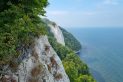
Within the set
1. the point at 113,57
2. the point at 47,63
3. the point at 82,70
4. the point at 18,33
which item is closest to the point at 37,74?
the point at 47,63

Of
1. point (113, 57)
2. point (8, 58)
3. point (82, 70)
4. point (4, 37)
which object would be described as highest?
point (4, 37)

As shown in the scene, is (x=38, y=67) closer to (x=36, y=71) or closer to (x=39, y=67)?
(x=39, y=67)

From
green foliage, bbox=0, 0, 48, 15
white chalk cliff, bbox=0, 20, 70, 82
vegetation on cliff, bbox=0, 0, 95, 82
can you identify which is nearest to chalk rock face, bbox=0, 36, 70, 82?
white chalk cliff, bbox=0, 20, 70, 82

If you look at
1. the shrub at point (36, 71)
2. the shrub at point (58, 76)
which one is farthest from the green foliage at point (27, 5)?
the shrub at point (58, 76)

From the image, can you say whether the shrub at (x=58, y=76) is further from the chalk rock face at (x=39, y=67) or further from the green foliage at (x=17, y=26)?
the green foliage at (x=17, y=26)

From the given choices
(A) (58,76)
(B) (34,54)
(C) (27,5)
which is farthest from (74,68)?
(B) (34,54)

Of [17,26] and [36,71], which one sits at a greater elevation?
[17,26]

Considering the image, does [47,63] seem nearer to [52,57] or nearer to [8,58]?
[52,57]

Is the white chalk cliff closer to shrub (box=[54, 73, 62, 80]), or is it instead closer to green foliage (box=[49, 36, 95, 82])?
shrub (box=[54, 73, 62, 80])
